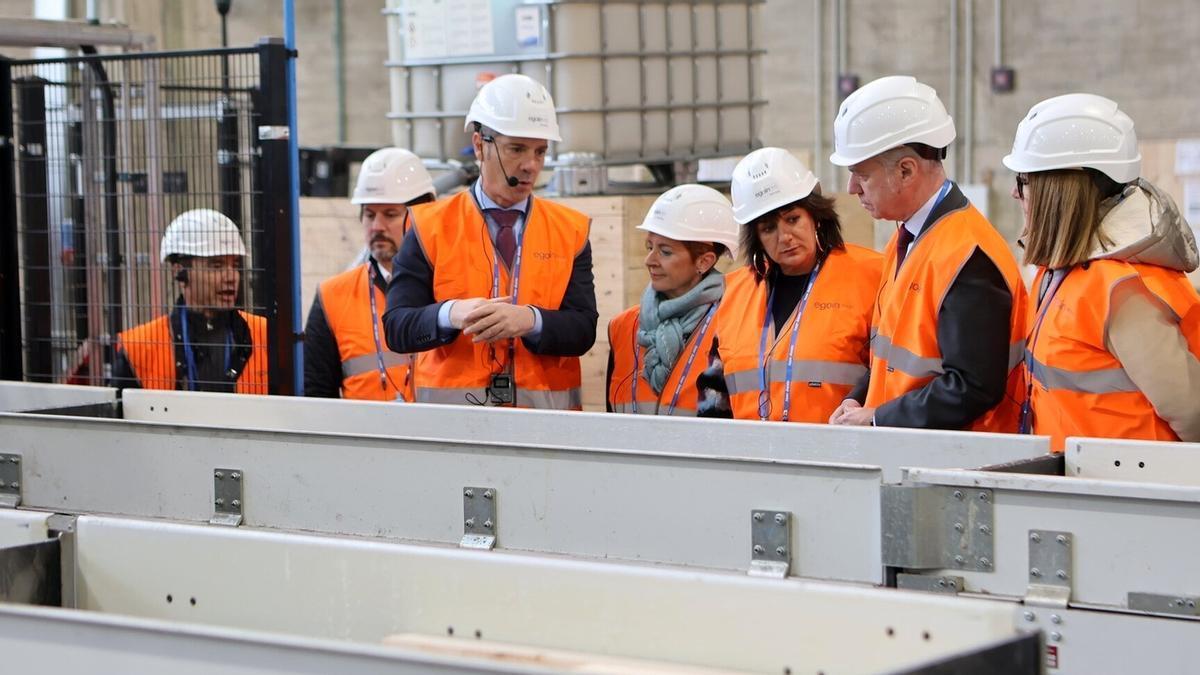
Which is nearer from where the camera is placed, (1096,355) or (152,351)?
(1096,355)

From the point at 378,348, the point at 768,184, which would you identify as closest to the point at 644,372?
the point at 768,184

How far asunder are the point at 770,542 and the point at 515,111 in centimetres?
198

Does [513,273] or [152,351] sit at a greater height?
[513,273]

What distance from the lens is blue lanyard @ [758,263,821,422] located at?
3.86m

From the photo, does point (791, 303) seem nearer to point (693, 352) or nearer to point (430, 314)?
point (693, 352)

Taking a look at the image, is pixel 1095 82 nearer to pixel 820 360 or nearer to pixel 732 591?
A: pixel 820 360

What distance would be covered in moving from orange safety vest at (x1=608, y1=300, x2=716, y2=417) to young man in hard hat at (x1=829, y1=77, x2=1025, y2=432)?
0.85 metres

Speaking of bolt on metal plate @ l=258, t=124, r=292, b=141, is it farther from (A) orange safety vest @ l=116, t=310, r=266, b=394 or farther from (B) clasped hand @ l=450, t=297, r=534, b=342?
(B) clasped hand @ l=450, t=297, r=534, b=342

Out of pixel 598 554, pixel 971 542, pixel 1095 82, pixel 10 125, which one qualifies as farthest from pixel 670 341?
pixel 1095 82

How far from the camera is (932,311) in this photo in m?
3.41

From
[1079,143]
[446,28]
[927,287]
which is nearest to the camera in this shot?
[1079,143]

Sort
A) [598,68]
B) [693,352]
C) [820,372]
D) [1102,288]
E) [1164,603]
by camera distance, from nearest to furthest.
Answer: [1164,603] → [1102,288] → [820,372] → [693,352] → [598,68]

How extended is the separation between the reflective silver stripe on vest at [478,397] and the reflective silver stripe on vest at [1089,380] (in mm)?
1591

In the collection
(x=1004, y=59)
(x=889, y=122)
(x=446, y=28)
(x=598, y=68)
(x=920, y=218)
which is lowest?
(x=920, y=218)
